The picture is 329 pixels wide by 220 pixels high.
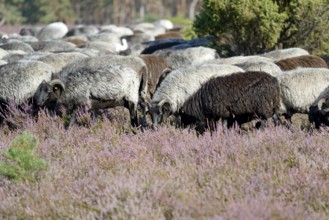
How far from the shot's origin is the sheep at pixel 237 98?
9500mm

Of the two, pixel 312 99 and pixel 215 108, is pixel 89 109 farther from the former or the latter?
pixel 312 99

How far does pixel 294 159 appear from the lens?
19.8 feet

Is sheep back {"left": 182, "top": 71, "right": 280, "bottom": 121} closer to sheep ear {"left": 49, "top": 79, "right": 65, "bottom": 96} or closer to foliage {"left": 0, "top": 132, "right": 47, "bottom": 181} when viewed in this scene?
sheep ear {"left": 49, "top": 79, "right": 65, "bottom": 96}

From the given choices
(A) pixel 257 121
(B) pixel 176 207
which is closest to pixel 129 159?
(B) pixel 176 207

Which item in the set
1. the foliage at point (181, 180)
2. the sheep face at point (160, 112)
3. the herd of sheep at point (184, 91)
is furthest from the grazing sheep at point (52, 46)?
the foliage at point (181, 180)

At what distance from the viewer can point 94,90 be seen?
34.0ft

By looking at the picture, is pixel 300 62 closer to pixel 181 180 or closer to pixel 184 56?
pixel 184 56

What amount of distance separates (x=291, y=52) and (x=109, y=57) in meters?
4.63

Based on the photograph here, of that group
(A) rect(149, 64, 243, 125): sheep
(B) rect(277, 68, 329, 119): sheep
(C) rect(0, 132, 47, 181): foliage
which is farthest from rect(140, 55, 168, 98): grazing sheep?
(C) rect(0, 132, 47, 181): foliage

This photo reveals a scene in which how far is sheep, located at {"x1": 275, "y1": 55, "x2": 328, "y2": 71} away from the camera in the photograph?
12734 millimetres

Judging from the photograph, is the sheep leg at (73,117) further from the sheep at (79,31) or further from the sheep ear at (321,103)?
the sheep at (79,31)

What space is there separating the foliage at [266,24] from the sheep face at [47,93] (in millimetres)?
8164

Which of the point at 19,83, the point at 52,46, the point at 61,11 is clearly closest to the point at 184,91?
the point at 19,83

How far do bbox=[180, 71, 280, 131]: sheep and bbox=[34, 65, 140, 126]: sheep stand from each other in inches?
57.7
